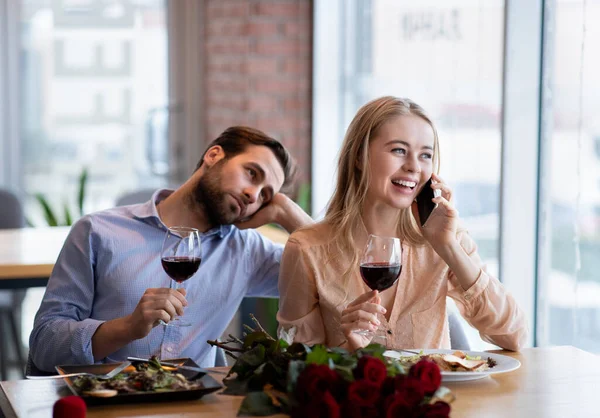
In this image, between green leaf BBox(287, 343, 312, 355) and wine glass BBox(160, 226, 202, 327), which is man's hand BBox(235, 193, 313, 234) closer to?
wine glass BBox(160, 226, 202, 327)

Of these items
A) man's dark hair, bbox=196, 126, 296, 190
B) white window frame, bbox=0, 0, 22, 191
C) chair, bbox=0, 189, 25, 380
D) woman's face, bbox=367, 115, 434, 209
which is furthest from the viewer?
white window frame, bbox=0, 0, 22, 191

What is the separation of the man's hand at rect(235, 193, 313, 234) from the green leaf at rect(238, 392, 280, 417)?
1035 mm

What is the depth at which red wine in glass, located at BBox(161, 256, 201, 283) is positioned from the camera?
1.86 m

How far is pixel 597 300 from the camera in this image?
2.88 meters

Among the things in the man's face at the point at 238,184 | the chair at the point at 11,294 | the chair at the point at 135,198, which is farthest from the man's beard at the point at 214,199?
the chair at the point at 11,294

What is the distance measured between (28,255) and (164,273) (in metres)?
1.12

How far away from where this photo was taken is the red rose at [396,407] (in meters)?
1.24

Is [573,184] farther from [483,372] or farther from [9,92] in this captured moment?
[9,92]

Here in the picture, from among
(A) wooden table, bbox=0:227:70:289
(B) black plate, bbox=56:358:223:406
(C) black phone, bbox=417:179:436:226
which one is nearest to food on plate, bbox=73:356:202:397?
(B) black plate, bbox=56:358:223:406

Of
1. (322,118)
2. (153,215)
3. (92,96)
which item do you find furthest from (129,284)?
(92,96)

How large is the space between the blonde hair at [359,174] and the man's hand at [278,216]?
18 centimetres

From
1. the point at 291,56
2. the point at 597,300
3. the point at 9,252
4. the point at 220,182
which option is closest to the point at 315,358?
the point at 220,182

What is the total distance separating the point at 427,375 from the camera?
50.8 inches

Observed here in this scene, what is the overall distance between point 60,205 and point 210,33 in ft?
4.94
